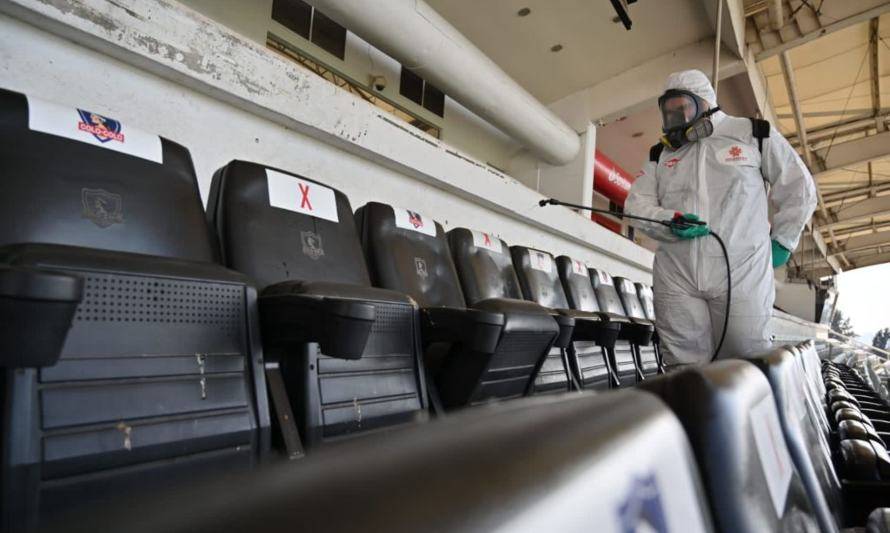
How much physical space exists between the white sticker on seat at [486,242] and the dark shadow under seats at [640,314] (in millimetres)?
1076

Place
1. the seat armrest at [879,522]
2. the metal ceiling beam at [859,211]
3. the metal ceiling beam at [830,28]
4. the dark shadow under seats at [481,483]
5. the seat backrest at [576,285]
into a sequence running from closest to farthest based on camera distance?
the dark shadow under seats at [481,483] → the seat armrest at [879,522] → the seat backrest at [576,285] → the metal ceiling beam at [830,28] → the metal ceiling beam at [859,211]

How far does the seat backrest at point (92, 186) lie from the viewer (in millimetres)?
920

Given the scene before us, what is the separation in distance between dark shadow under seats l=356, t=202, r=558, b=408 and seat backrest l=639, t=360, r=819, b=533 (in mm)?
903

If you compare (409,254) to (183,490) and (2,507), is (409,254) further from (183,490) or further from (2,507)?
(183,490)

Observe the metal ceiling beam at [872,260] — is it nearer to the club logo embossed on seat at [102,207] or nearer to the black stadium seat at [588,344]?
the black stadium seat at [588,344]

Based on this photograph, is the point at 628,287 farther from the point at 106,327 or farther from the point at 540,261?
the point at 106,327

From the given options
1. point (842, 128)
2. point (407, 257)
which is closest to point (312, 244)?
point (407, 257)

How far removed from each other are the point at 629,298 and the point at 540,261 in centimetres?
139

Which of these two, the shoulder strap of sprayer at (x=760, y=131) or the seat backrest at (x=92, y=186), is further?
the shoulder strap of sprayer at (x=760, y=131)

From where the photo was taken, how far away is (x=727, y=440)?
0.29 m

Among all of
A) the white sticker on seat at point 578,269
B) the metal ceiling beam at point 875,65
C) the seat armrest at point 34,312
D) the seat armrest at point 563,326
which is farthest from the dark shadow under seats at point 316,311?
the metal ceiling beam at point 875,65

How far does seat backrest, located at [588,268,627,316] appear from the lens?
126 inches

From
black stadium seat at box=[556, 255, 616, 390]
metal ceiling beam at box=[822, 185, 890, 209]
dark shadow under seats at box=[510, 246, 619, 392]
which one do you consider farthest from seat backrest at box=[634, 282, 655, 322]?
metal ceiling beam at box=[822, 185, 890, 209]

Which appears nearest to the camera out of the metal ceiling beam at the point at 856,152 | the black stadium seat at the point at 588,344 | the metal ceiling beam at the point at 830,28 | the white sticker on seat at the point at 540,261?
the black stadium seat at the point at 588,344
